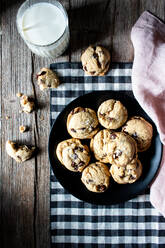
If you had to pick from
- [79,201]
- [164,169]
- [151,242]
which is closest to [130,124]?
[164,169]

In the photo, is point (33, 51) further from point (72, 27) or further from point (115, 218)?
point (115, 218)

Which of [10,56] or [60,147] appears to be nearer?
[60,147]

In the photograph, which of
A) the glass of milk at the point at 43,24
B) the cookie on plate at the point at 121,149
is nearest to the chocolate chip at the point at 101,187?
the cookie on plate at the point at 121,149

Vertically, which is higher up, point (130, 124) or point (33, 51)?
point (33, 51)

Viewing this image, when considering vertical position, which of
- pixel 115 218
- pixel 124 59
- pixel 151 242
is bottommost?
pixel 151 242

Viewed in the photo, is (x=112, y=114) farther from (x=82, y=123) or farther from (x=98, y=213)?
(x=98, y=213)

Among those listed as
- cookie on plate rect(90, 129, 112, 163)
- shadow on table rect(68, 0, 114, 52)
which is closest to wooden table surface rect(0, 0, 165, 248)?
shadow on table rect(68, 0, 114, 52)

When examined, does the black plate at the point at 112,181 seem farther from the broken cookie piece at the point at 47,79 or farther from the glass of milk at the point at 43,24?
the glass of milk at the point at 43,24

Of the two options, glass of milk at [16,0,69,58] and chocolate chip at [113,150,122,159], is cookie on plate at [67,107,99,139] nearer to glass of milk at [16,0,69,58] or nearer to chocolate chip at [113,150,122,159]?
chocolate chip at [113,150,122,159]
